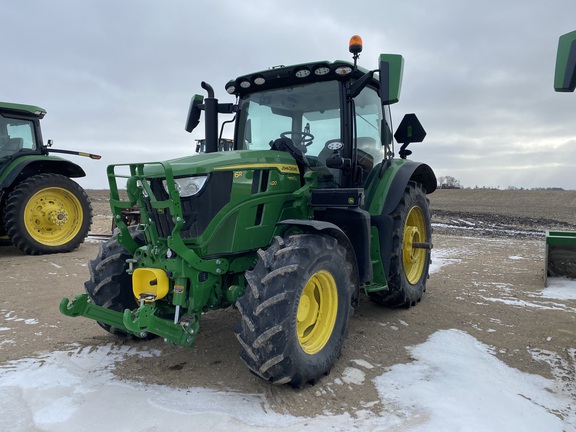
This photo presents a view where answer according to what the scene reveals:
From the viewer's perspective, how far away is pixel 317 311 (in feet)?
11.2

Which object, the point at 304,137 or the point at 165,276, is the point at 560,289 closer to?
the point at 304,137

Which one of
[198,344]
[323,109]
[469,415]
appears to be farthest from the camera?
[323,109]

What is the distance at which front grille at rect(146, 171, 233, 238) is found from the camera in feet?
10.7

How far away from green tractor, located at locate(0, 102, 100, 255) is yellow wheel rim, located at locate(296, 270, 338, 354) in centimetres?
664

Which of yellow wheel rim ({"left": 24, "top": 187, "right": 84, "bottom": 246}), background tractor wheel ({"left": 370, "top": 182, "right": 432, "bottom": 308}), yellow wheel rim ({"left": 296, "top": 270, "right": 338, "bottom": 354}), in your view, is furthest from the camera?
yellow wheel rim ({"left": 24, "top": 187, "right": 84, "bottom": 246})

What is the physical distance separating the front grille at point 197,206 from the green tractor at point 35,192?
229 inches

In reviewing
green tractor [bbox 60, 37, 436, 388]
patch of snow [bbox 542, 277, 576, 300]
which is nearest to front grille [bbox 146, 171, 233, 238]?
green tractor [bbox 60, 37, 436, 388]

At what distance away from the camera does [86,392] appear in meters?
3.02

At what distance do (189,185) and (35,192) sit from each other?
620 centimetres

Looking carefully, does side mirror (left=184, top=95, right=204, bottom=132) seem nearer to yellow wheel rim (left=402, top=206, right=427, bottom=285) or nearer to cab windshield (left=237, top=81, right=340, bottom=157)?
cab windshield (left=237, top=81, right=340, bottom=157)

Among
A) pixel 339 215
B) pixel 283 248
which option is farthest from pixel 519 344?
pixel 283 248

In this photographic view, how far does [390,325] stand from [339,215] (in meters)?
1.27

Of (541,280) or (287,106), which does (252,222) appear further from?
(541,280)

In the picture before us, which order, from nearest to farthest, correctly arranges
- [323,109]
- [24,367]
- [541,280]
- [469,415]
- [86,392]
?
[469,415]
[86,392]
[24,367]
[323,109]
[541,280]
